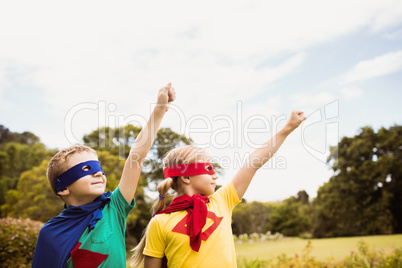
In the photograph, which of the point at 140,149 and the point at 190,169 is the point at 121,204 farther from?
the point at 190,169

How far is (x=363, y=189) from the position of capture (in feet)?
73.9

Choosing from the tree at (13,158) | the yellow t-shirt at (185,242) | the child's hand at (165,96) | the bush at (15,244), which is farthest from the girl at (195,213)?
the tree at (13,158)

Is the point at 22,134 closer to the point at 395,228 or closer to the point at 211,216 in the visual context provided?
the point at 395,228

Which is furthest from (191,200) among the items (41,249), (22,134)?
(22,134)

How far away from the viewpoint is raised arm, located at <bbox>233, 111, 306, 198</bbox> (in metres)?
2.55

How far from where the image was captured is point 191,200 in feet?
7.81

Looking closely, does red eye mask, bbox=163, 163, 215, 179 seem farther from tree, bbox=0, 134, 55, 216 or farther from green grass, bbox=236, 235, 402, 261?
tree, bbox=0, 134, 55, 216

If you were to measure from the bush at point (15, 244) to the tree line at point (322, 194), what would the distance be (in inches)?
430

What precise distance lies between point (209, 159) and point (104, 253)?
1.03 m

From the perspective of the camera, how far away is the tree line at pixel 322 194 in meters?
20.3

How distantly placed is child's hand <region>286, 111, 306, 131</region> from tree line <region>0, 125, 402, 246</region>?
16.6 metres

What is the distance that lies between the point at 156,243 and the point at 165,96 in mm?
1032

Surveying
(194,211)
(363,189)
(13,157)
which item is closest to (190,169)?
(194,211)

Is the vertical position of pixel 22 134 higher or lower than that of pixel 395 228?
higher
